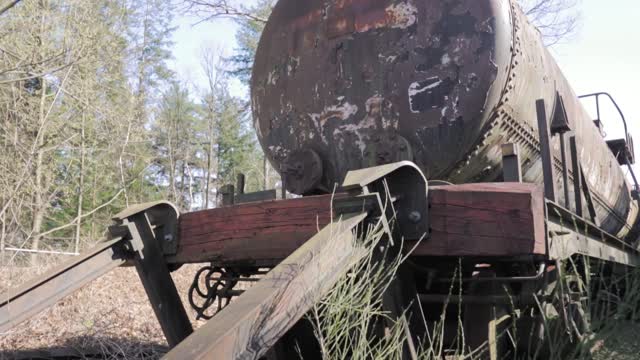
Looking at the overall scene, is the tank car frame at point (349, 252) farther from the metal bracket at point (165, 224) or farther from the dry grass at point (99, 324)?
the dry grass at point (99, 324)

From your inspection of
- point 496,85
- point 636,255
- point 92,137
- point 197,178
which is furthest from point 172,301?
point 197,178

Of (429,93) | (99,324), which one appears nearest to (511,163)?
(429,93)

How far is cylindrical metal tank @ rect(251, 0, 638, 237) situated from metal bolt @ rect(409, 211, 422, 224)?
2.31ft

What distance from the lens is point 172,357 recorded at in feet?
4.45

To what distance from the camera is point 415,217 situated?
224cm

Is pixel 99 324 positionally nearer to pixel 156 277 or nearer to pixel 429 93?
pixel 156 277

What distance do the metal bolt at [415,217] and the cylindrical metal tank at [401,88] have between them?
70 cm

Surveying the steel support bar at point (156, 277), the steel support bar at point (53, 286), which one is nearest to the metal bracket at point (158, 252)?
the steel support bar at point (156, 277)

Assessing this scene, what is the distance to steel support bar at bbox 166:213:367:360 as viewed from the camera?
1424mm

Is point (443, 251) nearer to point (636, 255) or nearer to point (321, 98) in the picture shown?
point (321, 98)

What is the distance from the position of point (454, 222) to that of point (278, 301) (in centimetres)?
90

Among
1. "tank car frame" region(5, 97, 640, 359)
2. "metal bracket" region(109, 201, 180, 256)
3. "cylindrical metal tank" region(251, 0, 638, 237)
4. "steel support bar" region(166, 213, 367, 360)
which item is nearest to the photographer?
"steel support bar" region(166, 213, 367, 360)

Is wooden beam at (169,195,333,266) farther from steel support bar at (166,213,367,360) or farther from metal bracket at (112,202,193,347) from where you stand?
steel support bar at (166,213,367,360)

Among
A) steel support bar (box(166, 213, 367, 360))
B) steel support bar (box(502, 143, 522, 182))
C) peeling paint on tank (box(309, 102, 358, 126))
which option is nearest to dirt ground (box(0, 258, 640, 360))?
steel support bar (box(502, 143, 522, 182))
